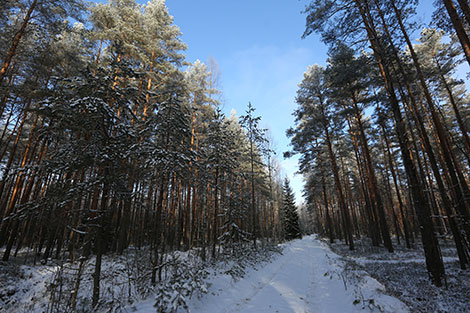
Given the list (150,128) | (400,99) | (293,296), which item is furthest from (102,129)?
(400,99)

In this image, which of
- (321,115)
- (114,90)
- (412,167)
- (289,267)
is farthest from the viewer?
(321,115)

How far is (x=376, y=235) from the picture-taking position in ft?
52.7

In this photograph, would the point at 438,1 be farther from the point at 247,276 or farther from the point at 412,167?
the point at 247,276

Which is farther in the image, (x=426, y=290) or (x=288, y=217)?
(x=288, y=217)

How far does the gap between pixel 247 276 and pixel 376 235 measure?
1425 cm

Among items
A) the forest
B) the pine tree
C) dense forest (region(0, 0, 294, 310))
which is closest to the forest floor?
the forest

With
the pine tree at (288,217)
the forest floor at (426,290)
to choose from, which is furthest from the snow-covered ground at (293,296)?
the pine tree at (288,217)

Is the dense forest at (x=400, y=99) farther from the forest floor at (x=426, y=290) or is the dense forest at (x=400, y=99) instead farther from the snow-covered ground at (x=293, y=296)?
the snow-covered ground at (x=293, y=296)

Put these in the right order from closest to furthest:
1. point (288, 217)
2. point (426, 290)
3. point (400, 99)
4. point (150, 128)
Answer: point (426, 290) < point (150, 128) < point (400, 99) < point (288, 217)

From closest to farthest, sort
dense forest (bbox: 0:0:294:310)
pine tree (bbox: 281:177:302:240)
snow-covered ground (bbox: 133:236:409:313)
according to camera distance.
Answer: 1. snow-covered ground (bbox: 133:236:409:313)
2. dense forest (bbox: 0:0:294:310)
3. pine tree (bbox: 281:177:302:240)

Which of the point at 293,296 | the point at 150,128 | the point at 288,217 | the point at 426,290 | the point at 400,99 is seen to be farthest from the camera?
the point at 288,217

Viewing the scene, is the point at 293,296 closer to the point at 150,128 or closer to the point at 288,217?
the point at 150,128

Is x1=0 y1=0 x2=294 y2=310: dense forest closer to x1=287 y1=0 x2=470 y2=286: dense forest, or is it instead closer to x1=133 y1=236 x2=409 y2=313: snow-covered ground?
x1=133 y1=236 x2=409 y2=313: snow-covered ground

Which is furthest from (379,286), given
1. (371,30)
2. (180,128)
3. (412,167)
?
(371,30)
